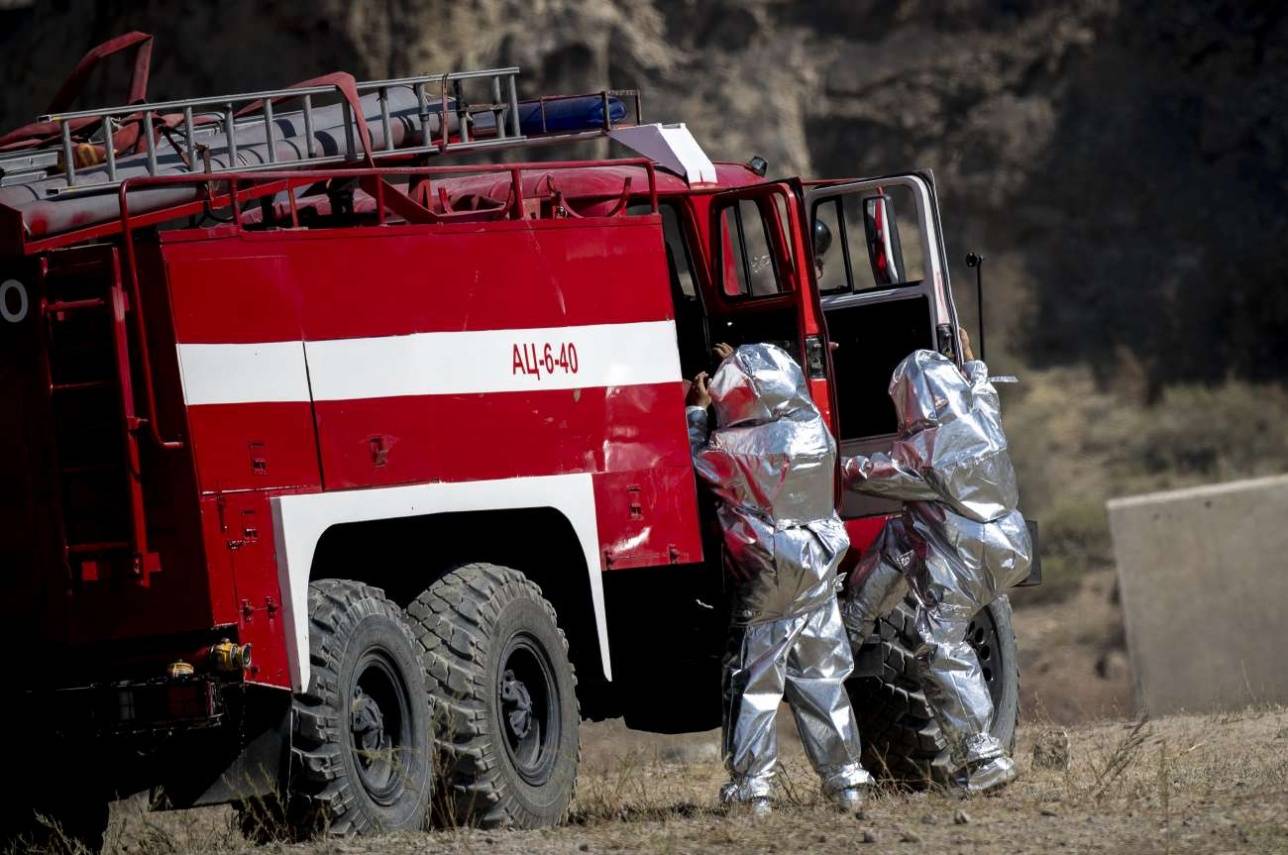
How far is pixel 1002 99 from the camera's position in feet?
84.2

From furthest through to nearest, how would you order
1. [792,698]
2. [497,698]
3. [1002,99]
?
[1002,99]
[792,698]
[497,698]

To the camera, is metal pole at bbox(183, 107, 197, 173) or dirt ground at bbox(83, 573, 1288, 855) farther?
metal pole at bbox(183, 107, 197, 173)

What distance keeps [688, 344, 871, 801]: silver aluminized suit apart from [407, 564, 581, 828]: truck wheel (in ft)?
2.55

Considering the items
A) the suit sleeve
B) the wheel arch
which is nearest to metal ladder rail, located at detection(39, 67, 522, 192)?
the wheel arch

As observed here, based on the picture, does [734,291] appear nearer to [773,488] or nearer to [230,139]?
[773,488]

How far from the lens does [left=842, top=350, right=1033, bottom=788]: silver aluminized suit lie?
8414mm

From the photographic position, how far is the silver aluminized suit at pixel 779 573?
7.98 m

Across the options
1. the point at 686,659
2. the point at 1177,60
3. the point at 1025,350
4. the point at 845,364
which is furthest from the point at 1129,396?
the point at 686,659

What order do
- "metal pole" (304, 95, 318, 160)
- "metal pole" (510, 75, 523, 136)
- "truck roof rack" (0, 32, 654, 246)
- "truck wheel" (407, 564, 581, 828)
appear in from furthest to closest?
"metal pole" (510, 75, 523, 136), "metal pole" (304, 95, 318, 160), "truck wheel" (407, 564, 581, 828), "truck roof rack" (0, 32, 654, 246)

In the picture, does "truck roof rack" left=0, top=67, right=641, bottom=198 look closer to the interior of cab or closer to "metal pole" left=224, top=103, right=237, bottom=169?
"metal pole" left=224, top=103, right=237, bottom=169

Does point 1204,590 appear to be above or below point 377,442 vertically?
below

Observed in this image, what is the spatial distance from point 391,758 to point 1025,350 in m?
18.2

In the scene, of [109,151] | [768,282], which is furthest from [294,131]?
[768,282]

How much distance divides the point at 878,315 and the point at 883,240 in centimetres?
38
